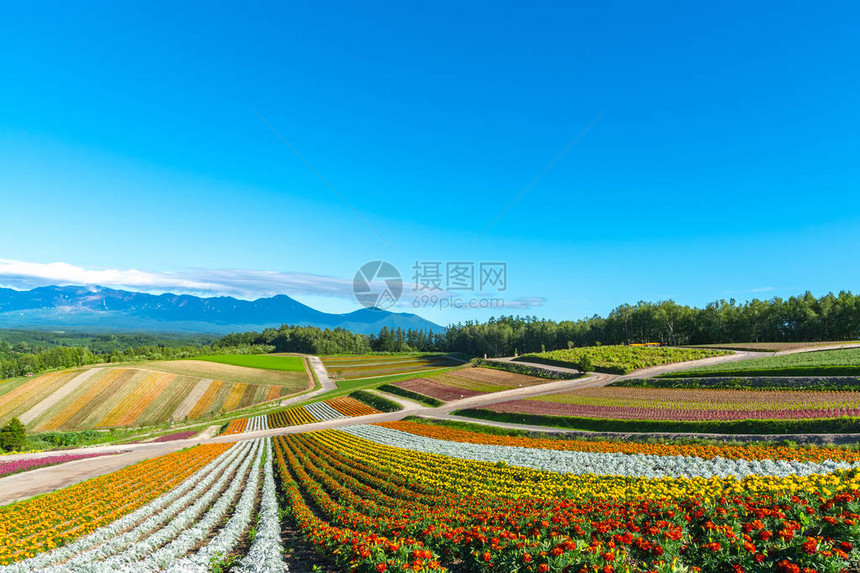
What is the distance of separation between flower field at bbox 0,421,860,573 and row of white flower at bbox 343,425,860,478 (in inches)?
4.2

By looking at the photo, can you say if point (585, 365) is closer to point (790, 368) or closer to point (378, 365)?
point (790, 368)

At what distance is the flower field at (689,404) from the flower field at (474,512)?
453 inches

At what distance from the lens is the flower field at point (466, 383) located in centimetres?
5953

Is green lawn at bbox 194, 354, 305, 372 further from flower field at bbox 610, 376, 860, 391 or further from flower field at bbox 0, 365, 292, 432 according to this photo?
flower field at bbox 610, 376, 860, 391

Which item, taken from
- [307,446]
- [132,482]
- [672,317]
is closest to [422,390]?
[307,446]

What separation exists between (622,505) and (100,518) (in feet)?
70.6

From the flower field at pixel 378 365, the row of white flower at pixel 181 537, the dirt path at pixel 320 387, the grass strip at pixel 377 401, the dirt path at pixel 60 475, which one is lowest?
the dirt path at pixel 320 387

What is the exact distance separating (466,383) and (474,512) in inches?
2165

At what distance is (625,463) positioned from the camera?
18.9 meters

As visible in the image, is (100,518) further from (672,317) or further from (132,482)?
(672,317)

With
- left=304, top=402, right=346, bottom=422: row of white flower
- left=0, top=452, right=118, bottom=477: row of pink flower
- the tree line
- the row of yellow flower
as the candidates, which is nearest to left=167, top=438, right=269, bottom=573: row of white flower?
the row of yellow flower

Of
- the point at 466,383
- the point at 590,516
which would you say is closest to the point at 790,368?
the point at 466,383

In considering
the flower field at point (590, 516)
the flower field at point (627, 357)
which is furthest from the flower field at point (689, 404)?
the flower field at point (627, 357)

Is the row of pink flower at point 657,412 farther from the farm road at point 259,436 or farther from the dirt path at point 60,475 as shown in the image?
the dirt path at point 60,475
